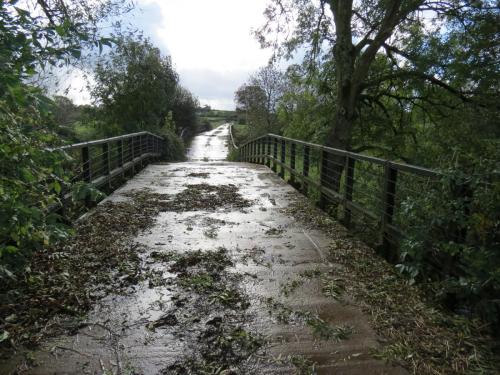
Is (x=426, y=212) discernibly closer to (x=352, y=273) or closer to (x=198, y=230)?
(x=352, y=273)

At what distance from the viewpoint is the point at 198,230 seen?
4.93m

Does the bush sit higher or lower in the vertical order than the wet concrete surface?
higher

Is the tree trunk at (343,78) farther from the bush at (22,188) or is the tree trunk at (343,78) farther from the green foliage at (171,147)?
the green foliage at (171,147)

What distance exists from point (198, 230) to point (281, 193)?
9.80 feet

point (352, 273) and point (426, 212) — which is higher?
point (426, 212)

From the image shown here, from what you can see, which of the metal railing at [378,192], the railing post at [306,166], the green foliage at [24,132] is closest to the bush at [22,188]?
the green foliage at [24,132]

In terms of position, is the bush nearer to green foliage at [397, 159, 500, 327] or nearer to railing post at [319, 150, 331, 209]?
green foliage at [397, 159, 500, 327]

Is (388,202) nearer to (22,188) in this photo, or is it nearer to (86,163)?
(22,188)

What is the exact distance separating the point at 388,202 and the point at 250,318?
223 centimetres

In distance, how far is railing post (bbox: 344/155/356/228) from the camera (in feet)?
17.7

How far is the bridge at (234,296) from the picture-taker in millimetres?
2373

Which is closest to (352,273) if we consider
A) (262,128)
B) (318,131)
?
(318,131)

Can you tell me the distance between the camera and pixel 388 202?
→ 4316 millimetres

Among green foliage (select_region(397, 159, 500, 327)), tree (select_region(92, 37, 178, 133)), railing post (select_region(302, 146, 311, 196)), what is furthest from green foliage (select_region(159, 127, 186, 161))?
green foliage (select_region(397, 159, 500, 327))
